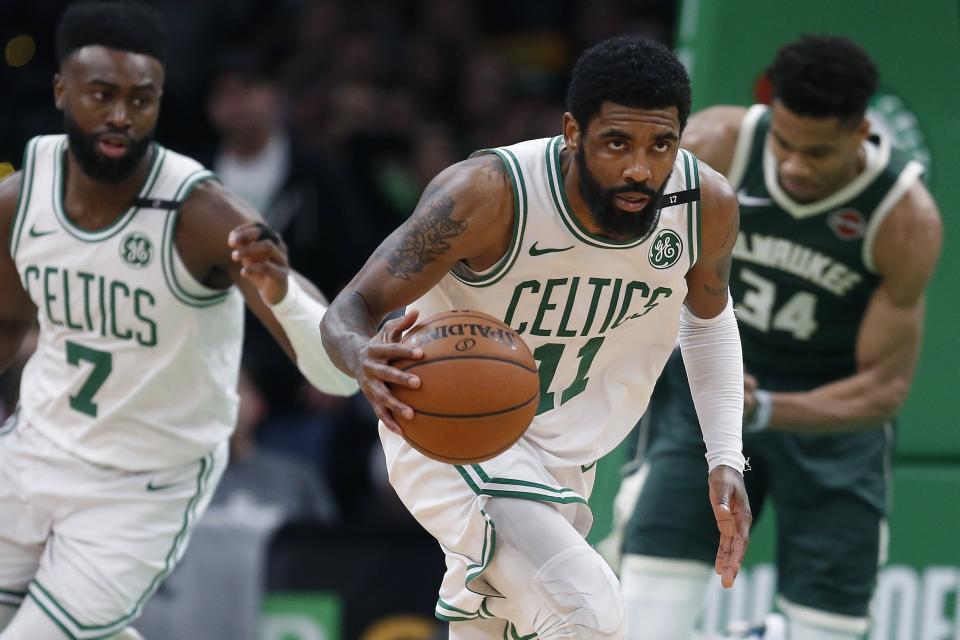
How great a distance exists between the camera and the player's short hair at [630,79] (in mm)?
3910

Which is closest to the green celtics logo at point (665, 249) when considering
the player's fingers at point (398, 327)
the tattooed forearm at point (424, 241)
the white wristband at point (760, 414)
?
the tattooed forearm at point (424, 241)

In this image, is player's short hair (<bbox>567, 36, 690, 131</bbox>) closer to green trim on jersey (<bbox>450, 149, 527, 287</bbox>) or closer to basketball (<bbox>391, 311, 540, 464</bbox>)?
green trim on jersey (<bbox>450, 149, 527, 287</bbox>)

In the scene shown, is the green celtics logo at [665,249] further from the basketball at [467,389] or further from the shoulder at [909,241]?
the shoulder at [909,241]

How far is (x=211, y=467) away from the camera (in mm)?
5176

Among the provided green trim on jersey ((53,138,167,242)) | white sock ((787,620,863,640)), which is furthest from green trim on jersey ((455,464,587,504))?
white sock ((787,620,863,640))

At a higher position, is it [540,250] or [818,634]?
[540,250]

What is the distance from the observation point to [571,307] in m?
4.25

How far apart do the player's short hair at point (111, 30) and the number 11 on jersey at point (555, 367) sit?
1690mm

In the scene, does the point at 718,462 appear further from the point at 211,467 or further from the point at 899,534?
the point at 899,534

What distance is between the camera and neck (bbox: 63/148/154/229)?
4965 millimetres

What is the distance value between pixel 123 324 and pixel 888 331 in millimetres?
2716

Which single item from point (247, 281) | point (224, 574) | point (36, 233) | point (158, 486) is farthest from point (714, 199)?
point (224, 574)

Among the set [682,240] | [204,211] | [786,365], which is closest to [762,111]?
[786,365]

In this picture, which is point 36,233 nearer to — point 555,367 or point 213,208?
point 213,208
